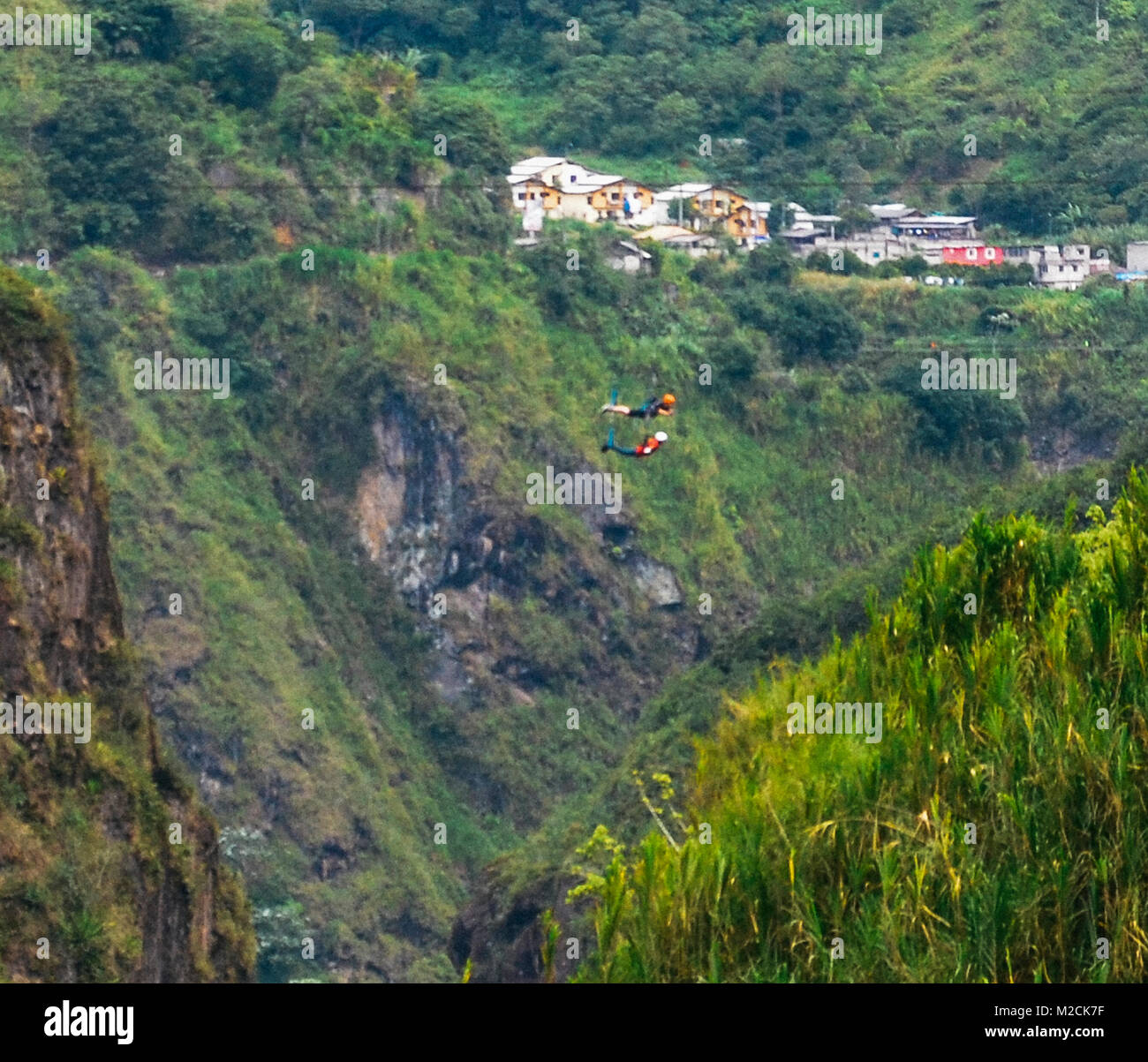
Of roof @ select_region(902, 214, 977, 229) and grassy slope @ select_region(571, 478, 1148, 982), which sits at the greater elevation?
roof @ select_region(902, 214, 977, 229)

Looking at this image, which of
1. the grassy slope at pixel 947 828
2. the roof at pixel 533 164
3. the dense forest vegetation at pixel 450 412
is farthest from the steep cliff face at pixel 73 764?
the roof at pixel 533 164

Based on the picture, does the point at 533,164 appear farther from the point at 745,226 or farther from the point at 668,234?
the point at 745,226

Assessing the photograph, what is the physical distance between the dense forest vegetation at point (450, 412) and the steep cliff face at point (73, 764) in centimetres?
1603

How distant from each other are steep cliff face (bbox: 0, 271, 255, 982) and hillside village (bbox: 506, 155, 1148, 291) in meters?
44.4

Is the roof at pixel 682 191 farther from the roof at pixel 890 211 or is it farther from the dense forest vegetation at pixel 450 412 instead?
the roof at pixel 890 211

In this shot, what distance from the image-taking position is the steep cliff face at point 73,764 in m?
39.8

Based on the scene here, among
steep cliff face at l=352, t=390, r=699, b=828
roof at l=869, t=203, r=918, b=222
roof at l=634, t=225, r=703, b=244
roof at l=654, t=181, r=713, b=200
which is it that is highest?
roof at l=654, t=181, r=713, b=200

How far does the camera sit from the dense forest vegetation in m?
71.5

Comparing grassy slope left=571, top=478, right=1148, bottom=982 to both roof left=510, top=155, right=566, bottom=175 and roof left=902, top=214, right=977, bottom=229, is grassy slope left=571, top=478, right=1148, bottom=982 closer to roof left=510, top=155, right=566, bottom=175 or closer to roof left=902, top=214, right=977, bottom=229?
roof left=510, top=155, right=566, bottom=175

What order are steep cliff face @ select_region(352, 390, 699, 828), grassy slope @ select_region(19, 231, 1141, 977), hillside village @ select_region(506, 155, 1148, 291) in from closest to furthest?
grassy slope @ select_region(19, 231, 1141, 977), steep cliff face @ select_region(352, 390, 699, 828), hillside village @ select_region(506, 155, 1148, 291)

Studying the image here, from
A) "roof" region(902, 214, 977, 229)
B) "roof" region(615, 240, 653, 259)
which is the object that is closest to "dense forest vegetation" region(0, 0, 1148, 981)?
"roof" region(615, 240, 653, 259)

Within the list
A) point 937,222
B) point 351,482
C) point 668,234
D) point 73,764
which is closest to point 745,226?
point 668,234
